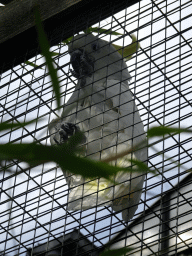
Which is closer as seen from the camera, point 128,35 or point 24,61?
point 128,35

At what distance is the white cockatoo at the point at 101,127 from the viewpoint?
4.27ft

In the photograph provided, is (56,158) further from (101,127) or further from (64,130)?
(101,127)

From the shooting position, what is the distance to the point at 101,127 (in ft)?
5.16

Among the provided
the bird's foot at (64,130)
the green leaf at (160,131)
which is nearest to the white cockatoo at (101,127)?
the bird's foot at (64,130)

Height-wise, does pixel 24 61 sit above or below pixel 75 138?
above

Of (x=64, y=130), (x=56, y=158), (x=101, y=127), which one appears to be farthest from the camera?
(x=101, y=127)

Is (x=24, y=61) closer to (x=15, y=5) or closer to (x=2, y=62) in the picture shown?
(x=2, y=62)

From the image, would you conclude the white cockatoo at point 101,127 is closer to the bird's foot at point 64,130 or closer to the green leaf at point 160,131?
the bird's foot at point 64,130

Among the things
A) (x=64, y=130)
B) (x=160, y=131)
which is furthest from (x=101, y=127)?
(x=160, y=131)

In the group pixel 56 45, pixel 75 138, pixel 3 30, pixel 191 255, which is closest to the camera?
pixel 75 138

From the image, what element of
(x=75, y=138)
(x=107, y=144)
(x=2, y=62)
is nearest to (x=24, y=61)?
(x=2, y=62)

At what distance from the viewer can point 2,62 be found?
1.64 meters

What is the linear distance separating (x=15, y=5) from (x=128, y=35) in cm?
39

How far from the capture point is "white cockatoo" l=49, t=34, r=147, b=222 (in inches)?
51.3
